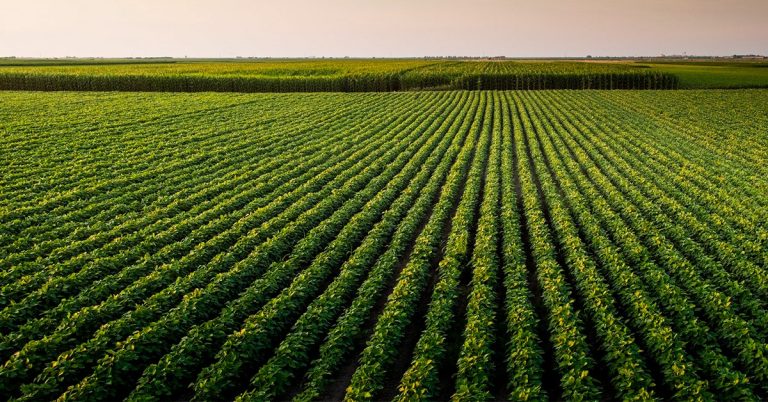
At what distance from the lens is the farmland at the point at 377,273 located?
7355 mm

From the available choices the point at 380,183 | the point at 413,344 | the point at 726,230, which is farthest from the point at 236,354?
the point at 726,230

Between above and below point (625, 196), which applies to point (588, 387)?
below

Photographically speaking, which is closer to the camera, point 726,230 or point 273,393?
point 273,393

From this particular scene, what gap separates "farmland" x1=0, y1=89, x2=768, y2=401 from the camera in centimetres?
736

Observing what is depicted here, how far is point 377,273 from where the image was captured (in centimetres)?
1070

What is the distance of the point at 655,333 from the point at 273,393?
6677mm

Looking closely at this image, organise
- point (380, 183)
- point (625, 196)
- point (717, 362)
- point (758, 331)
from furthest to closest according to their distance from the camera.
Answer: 1. point (380, 183)
2. point (625, 196)
3. point (758, 331)
4. point (717, 362)

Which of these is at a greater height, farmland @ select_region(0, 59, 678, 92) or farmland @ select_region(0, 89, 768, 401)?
farmland @ select_region(0, 59, 678, 92)

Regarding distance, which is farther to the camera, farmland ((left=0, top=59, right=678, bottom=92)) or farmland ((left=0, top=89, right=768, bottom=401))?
farmland ((left=0, top=59, right=678, bottom=92))

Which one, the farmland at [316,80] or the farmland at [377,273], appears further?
the farmland at [316,80]

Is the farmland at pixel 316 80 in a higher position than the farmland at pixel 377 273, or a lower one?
higher

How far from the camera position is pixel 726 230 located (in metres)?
13.0

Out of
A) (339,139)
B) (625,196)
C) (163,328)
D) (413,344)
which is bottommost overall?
(413,344)

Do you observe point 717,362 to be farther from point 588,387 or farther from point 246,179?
point 246,179
